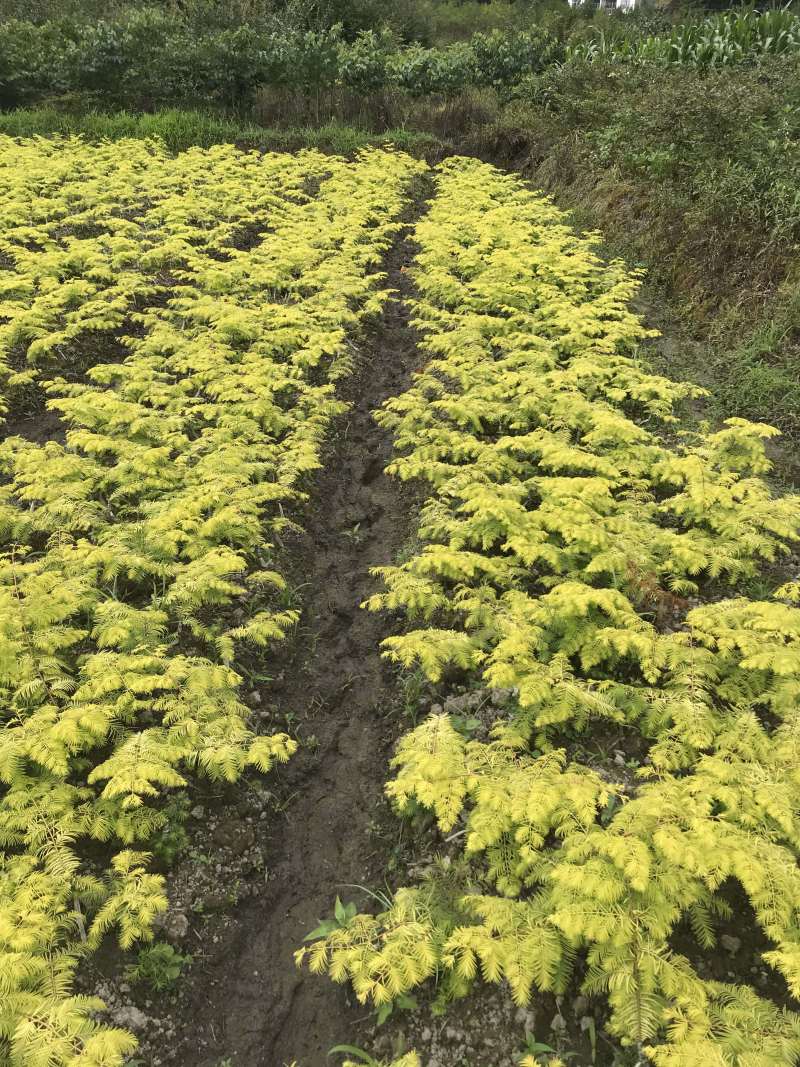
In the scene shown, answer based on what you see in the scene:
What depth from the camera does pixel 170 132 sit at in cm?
1873

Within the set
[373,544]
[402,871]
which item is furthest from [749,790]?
[373,544]

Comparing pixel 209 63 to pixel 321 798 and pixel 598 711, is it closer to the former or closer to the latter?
pixel 321 798

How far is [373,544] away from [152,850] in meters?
3.78

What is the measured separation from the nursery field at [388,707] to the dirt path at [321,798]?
2 centimetres

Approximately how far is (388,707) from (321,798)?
0.95 metres

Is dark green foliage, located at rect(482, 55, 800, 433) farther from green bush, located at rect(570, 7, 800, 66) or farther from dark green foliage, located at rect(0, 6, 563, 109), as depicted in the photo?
dark green foliage, located at rect(0, 6, 563, 109)

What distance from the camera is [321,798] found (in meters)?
5.02

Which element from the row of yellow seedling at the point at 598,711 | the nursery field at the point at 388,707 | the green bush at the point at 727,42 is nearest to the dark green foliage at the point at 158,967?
the nursery field at the point at 388,707

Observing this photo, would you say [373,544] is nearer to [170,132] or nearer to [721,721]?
[721,721]

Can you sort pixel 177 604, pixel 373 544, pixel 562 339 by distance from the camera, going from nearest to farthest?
1. pixel 177 604
2. pixel 373 544
3. pixel 562 339

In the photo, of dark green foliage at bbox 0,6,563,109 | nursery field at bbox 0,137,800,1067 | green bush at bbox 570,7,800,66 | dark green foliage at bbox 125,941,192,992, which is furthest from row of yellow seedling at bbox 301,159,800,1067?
dark green foliage at bbox 0,6,563,109

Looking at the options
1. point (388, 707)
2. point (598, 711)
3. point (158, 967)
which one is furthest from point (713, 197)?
point (158, 967)

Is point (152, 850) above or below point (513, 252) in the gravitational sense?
below

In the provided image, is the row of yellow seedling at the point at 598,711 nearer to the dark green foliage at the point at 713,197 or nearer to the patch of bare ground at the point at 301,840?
the patch of bare ground at the point at 301,840
